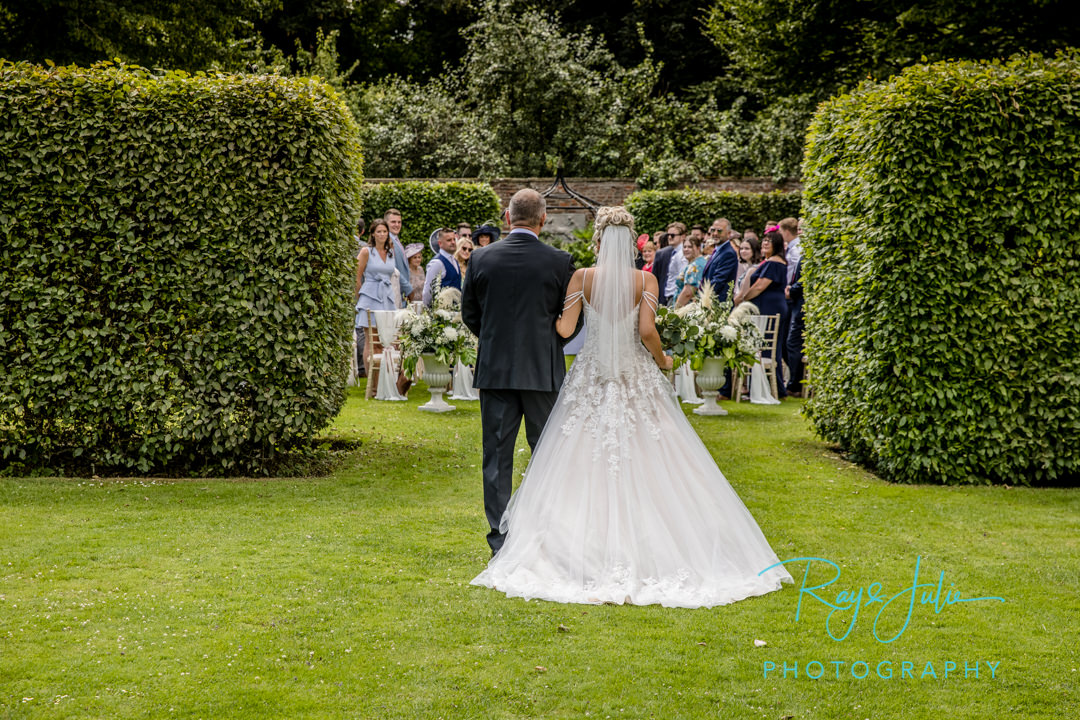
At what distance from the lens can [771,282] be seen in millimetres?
14367

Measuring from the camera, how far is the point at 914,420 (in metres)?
8.92

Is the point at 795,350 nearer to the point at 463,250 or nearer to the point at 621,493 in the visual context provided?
the point at 463,250

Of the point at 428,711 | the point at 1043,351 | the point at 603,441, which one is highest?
the point at 1043,351

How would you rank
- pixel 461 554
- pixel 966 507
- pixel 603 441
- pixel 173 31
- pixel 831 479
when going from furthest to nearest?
pixel 173 31
pixel 831 479
pixel 966 507
pixel 461 554
pixel 603 441

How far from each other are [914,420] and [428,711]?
6.10 metres

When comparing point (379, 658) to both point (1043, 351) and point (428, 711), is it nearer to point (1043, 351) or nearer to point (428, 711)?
point (428, 711)

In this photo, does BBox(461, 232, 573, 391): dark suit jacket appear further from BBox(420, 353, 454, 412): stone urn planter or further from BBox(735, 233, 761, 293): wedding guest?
BBox(735, 233, 761, 293): wedding guest

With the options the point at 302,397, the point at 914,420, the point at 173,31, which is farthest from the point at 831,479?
the point at 173,31

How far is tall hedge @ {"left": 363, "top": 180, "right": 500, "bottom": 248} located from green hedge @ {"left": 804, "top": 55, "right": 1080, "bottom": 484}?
45.5ft

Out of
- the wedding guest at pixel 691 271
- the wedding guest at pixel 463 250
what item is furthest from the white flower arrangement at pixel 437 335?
the wedding guest at pixel 691 271

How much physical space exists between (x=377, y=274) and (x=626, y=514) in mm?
9512

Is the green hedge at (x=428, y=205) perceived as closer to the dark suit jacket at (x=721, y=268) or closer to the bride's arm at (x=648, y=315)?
the dark suit jacket at (x=721, y=268)

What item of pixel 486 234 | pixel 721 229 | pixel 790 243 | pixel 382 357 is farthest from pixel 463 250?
pixel 790 243

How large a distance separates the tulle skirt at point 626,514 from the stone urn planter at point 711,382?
6508 mm
